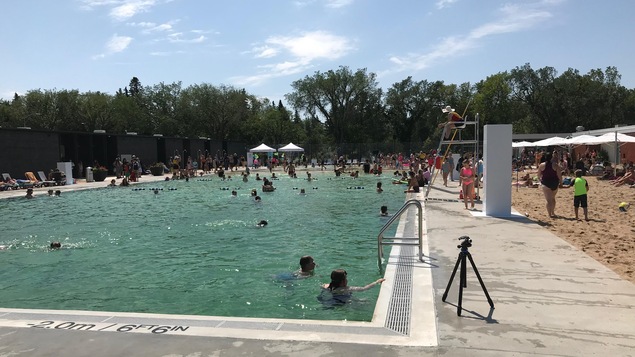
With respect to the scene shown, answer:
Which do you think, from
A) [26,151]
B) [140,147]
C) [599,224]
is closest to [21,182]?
[26,151]

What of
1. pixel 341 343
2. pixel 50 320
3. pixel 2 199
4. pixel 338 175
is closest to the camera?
pixel 341 343


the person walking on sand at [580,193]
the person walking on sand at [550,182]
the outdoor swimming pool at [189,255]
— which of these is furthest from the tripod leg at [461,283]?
the person walking on sand at [580,193]

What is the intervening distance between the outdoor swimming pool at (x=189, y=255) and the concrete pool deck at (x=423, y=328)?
123cm

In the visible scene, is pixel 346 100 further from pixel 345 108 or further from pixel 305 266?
pixel 305 266

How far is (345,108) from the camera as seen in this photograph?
2879 inches

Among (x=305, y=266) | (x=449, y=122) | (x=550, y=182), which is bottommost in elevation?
(x=305, y=266)

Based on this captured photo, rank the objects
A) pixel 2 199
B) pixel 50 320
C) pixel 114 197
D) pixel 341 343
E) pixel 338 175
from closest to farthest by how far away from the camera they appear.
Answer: pixel 341 343 < pixel 50 320 < pixel 2 199 < pixel 114 197 < pixel 338 175

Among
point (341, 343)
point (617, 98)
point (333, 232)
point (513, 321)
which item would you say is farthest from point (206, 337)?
point (617, 98)

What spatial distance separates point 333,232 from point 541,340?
8.38 m

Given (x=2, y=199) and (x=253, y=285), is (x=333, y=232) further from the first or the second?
(x=2, y=199)

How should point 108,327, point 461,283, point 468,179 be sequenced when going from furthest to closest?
point 468,179
point 461,283
point 108,327

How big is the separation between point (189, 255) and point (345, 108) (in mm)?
64615

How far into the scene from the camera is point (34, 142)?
29.4 m

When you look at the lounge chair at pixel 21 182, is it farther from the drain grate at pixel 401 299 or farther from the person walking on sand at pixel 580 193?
the person walking on sand at pixel 580 193
